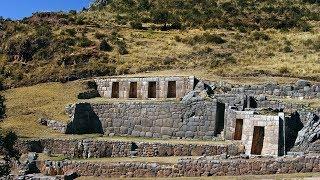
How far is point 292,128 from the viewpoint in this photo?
85.1ft

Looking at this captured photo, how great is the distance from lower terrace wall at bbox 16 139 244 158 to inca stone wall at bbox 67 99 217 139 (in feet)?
7.61

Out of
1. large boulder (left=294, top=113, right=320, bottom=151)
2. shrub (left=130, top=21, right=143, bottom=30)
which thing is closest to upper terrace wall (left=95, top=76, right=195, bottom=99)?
large boulder (left=294, top=113, right=320, bottom=151)

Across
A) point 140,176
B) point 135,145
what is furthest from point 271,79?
point 140,176

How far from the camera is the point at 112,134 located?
30891mm

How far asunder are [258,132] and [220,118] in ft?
9.39

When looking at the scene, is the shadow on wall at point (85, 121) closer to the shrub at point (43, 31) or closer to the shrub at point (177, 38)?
the shrub at point (43, 31)

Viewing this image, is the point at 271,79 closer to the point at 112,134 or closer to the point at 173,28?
the point at 112,134

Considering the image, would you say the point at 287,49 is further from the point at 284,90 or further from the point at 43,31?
the point at 43,31

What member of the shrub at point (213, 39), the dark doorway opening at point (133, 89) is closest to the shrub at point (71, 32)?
the shrub at point (213, 39)

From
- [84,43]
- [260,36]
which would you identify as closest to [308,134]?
[84,43]

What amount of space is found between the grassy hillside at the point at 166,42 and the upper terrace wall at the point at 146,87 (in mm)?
4534

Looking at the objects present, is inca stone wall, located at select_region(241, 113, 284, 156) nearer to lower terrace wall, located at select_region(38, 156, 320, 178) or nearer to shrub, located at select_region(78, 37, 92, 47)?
lower terrace wall, located at select_region(38, 156, 320, 178)

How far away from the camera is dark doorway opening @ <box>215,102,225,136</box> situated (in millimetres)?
28516

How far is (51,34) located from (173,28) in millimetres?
11570
